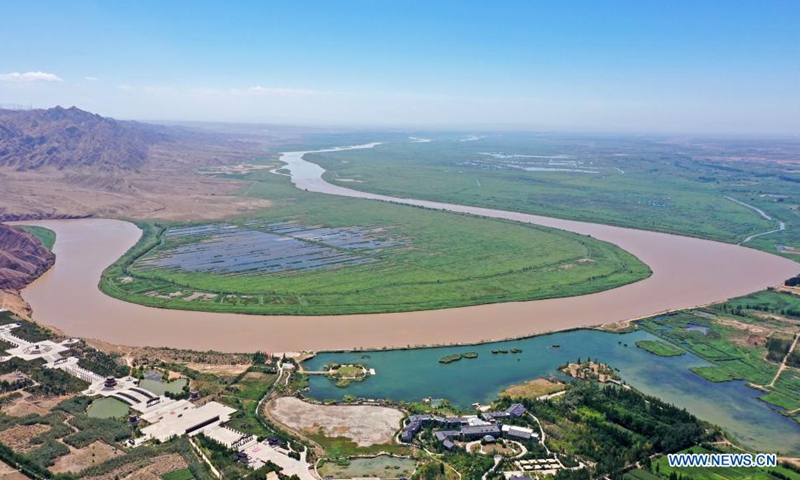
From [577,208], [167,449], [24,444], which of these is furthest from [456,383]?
[577,208]

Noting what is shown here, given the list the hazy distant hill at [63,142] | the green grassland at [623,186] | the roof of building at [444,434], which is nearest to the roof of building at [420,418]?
the roof of building at [444,434]

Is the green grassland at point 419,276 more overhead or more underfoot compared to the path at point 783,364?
more overhead

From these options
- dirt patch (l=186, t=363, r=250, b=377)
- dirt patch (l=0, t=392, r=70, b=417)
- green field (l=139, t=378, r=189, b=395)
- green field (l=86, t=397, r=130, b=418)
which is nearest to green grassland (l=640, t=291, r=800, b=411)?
dirt patch (l=186, t=363, r=250, b=377)

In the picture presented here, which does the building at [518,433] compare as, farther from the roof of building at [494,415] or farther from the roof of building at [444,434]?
the roof of building at [444,434]

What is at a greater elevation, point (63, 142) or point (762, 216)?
point (63, 142)

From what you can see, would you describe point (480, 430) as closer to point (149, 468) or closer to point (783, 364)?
point (149, 468)

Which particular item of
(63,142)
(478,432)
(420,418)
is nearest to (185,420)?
(420,418)

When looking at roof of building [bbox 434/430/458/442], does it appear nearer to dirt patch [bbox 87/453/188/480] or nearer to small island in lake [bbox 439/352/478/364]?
small island in lake [bbox 439/352/478/364]
